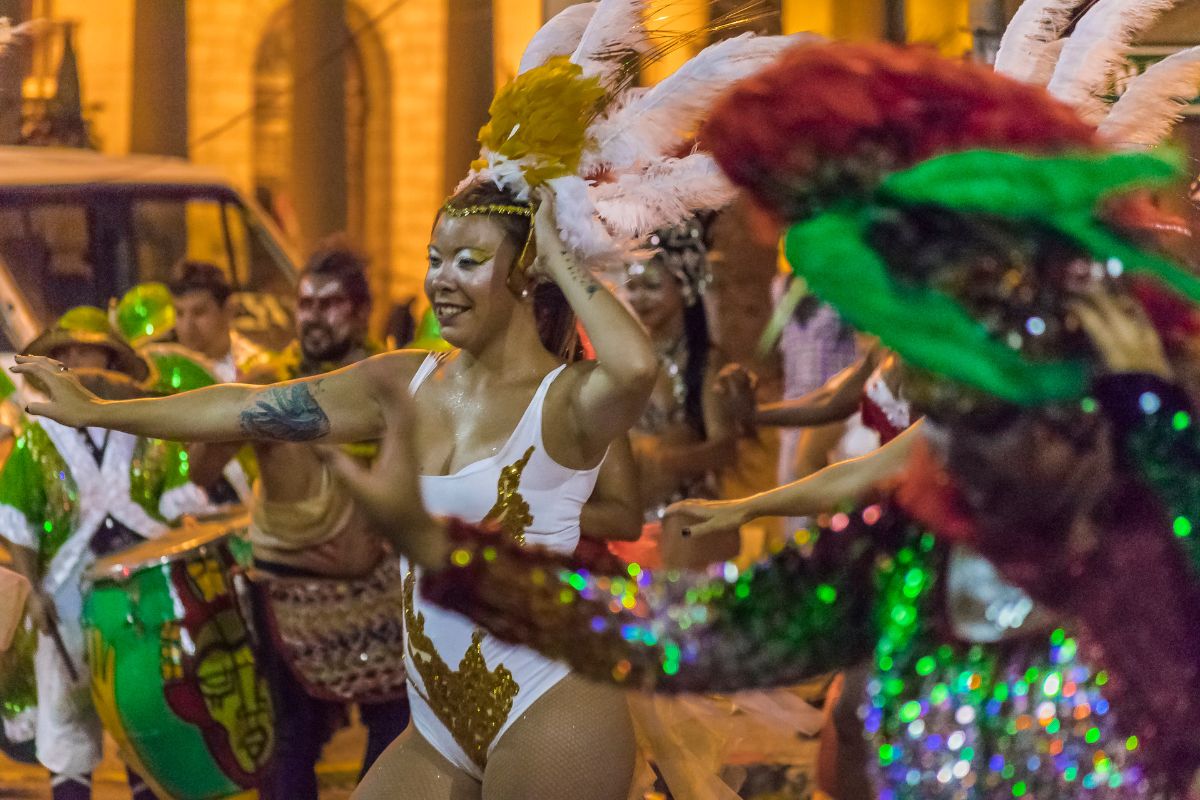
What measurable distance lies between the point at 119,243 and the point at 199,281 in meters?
2.55

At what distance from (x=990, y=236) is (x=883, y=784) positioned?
33.4 inches

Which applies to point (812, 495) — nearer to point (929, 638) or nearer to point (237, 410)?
point (929, 638)

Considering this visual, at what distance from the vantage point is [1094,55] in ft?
9.86

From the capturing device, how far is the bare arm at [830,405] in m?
6.09

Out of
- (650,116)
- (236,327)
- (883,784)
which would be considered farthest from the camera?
(236,327)

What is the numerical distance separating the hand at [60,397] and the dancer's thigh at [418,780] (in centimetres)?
94

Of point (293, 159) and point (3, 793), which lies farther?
point (293, 159)

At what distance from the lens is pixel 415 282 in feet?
55.9

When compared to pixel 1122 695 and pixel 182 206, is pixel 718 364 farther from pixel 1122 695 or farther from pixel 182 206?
pixel 182 206

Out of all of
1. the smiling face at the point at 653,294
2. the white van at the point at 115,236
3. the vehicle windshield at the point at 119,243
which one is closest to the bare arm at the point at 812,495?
the smiling face at the point at 653,294

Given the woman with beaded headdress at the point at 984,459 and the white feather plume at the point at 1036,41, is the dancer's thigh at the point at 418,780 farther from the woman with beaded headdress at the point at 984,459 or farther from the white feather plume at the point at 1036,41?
the white feather plume at the point at 1036,41

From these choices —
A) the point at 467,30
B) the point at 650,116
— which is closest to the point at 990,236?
the point at 650,116

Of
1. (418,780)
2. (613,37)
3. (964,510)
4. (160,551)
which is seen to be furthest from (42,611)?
(964,510)

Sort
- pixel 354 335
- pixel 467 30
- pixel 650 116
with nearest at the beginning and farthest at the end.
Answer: pixel 650 116 < pixel 354 335 < pixel 467 30
